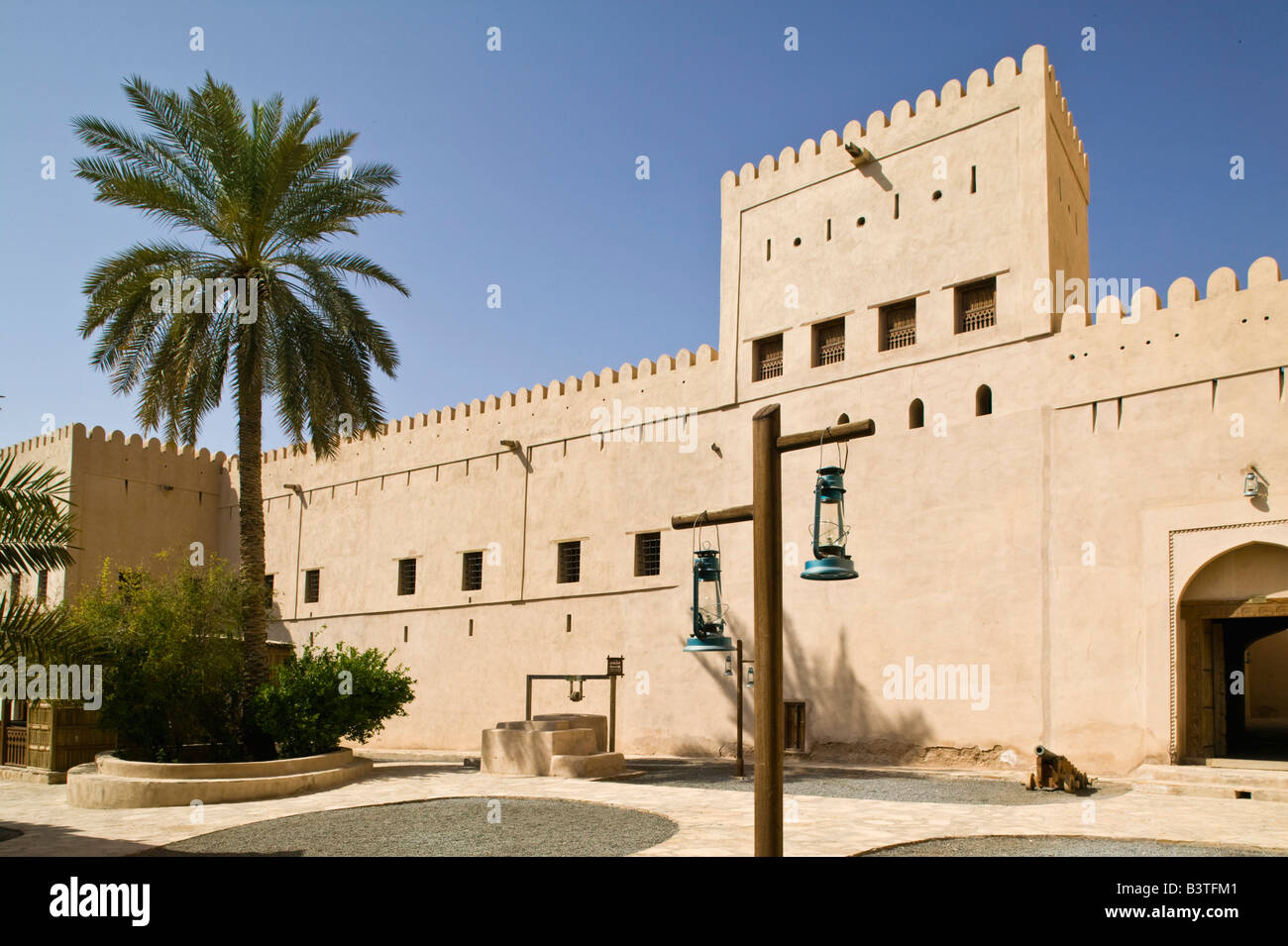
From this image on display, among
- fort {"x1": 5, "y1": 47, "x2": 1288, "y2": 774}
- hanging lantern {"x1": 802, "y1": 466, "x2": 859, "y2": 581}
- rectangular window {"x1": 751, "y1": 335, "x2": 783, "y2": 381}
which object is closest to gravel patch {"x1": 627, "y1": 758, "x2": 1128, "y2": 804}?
fort {"x1": 5, "y1": 47, "x2": 1288, "y2": 774}

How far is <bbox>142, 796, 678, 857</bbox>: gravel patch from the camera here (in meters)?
9.07

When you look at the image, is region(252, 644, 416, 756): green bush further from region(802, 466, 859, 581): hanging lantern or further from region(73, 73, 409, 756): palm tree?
region(802, 466, 859, 581): hanging lantern

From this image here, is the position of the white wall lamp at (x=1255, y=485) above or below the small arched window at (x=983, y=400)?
below

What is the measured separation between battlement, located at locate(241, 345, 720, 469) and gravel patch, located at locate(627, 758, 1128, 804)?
313 inches

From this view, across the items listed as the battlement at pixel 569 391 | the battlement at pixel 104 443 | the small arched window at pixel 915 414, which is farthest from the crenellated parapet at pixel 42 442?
the small arched window at pixel 915 414

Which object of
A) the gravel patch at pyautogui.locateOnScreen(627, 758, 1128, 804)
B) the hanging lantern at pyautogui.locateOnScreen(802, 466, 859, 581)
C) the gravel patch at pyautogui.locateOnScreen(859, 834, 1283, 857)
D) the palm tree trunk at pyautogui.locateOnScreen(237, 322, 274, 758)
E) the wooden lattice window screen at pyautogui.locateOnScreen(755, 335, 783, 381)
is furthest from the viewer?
the wooden lattice window screen at pyautogui.locateOnScreen(755, 335, 783, 381)

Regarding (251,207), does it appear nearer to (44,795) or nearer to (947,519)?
(44,795)

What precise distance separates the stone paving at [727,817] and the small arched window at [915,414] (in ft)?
21.9

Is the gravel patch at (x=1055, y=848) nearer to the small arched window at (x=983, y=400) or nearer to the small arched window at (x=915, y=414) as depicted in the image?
the small arched window at (x=983, y=400)

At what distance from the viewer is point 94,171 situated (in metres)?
15.2

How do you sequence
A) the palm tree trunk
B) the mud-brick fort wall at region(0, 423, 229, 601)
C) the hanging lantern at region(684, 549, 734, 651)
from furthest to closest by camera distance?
the mud-brick fort wall at region(0, 423, 229, 601)
the palm tree trunk
the hanging lantern at region(684, 549, 734, 651)

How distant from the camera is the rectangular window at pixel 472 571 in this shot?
2352 cm

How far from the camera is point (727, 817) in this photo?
10.7 m

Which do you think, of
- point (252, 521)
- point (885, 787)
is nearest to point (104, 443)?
point (252, 521)
